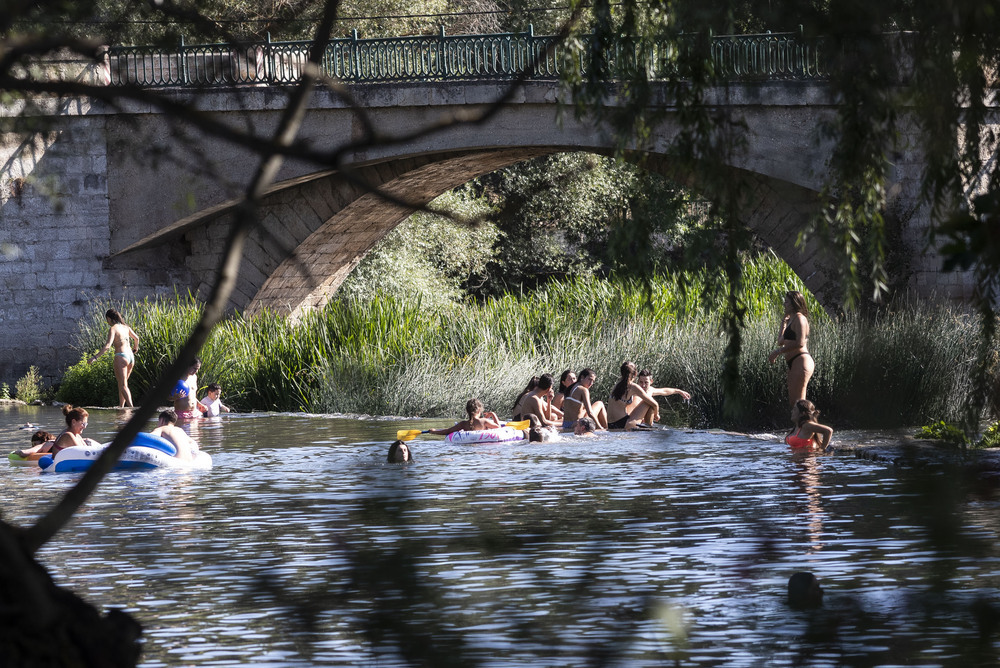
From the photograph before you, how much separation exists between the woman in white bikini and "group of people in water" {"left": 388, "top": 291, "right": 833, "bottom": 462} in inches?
221

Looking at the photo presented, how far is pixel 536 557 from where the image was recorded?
8086 mm

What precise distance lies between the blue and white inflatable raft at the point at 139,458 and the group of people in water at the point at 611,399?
2821 mm

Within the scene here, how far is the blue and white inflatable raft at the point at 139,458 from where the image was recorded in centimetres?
1284

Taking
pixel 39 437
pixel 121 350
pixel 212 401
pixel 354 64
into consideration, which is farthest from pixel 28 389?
pixel 39 437

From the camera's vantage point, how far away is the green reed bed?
15.6 meters

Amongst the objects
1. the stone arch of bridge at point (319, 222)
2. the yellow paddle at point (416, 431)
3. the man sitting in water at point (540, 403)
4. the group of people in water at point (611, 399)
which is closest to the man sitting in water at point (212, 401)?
the stone arch of bridge at point (319, 222)

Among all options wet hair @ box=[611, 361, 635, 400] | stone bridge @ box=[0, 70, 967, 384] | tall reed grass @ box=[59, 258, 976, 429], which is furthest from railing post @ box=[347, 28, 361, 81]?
wet hair @ box=[611, 361, 635, 400]

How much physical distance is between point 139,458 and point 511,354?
20.6 feet

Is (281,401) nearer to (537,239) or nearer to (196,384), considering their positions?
(196,384)

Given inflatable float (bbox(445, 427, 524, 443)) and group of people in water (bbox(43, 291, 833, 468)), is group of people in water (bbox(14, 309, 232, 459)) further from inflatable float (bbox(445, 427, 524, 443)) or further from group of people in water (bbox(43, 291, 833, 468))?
inflatable float (bbox(445, 427, 524, 443))

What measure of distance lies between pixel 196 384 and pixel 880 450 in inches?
373

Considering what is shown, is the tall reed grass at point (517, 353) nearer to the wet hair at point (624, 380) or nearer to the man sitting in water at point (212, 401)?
the wet hair at point (624, 380)

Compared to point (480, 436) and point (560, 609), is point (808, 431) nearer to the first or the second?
point (480, 436)

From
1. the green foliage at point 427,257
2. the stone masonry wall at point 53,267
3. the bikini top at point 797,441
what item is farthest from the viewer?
the green foliage at point 427,257
